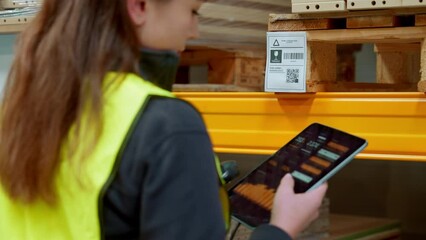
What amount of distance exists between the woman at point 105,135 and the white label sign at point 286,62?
2.32 ft

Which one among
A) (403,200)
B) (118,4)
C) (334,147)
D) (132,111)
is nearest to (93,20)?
(118,4)

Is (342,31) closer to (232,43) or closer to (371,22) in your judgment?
(371,22)

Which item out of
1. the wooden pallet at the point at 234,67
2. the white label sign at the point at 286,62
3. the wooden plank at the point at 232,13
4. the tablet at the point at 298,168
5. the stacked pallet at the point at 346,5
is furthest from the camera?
the wooden pallet at the point at 234,67

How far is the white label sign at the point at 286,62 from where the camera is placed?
180cm

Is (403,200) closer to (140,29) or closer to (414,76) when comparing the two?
(414,76)

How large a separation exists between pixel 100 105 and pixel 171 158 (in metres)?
0.13

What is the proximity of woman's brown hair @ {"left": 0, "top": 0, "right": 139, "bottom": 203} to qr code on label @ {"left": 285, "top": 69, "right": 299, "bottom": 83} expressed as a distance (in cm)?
79

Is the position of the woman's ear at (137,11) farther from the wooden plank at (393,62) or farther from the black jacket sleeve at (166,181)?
the wooden plank at (393,62)

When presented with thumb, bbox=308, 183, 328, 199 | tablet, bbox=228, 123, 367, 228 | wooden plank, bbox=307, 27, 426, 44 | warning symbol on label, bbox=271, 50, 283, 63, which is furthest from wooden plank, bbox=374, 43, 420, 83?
thumb, bbox=308, 183, 328, 199

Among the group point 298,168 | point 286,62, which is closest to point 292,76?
point 286,62

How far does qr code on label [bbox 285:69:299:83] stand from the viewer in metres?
1.80

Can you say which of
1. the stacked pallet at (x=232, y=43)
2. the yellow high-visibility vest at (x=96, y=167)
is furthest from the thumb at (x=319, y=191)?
the stacked pallet at (x=232, y=43)

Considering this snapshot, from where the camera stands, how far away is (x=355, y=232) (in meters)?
2.14

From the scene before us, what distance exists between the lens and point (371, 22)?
1754mm
